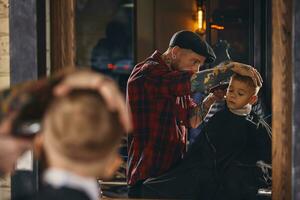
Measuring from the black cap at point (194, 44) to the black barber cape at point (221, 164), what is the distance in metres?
0.56

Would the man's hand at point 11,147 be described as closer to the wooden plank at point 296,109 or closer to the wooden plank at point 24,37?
the wooden plank at point 296,109

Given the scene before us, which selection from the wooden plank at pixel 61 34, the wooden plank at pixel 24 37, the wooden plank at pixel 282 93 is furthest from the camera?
the wooden plank at pixel 61 34

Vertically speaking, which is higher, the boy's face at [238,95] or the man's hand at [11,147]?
the man's hand at [11,147]

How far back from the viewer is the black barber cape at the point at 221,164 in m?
5.71

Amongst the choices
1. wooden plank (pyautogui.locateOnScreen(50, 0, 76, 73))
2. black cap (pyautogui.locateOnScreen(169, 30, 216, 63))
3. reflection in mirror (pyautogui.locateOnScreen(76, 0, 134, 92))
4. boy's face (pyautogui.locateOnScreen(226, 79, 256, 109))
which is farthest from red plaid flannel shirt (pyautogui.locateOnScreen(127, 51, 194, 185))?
reflection in mirror (pyautogui.locateOnScreen(76, 0, 134, 92))

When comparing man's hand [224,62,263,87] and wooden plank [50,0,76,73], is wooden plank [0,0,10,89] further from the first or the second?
man's hand [224,62,263,87]

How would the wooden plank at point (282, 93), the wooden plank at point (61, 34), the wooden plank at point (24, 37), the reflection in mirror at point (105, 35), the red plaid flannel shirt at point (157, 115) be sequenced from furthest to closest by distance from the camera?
the reflection in mirror at point (105, 35) → the red plaid flannel shirt at point (157, 115) → the wooden plank at point (61, 34) → the wooden plank at point (24, 37) → the wooden plank at point (282, 93)

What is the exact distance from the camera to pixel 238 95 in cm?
583

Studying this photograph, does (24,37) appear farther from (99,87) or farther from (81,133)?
(81,133)

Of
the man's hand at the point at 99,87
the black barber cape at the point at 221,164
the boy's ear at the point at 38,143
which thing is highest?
the man's hand at the point at 99,87

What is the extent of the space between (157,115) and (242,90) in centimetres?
86

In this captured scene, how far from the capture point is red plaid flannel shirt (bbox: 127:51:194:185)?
585cm

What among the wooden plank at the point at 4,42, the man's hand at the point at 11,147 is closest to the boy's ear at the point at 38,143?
the man's hand at the point at 11,147

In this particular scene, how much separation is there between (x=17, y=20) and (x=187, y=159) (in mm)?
2098
